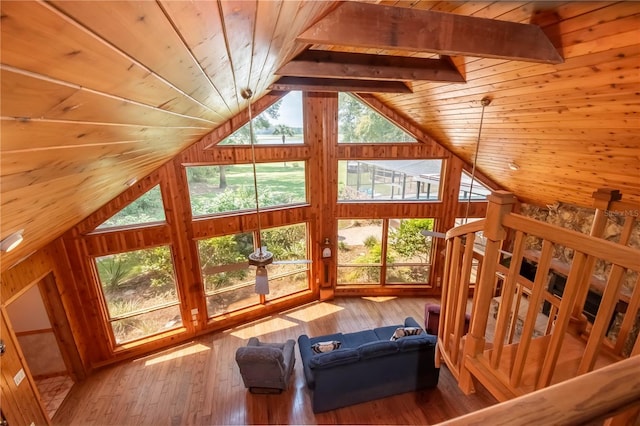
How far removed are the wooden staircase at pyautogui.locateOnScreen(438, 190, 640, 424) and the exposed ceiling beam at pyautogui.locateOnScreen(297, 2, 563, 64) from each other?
117cm

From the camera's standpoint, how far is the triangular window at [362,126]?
591 centimetres

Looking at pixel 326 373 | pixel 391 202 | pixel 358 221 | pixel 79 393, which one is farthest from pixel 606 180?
pixel 79 393

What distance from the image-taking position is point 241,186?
18.0 feet

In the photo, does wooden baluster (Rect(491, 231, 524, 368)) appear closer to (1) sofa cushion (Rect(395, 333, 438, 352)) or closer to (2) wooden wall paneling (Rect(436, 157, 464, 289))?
(1) sofa cushion (Rect(395, 333, 438, 352))

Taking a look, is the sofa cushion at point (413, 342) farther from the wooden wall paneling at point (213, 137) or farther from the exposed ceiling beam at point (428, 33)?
the wooden wall paneling at point (213, 137)

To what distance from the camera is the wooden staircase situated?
4.07 feet

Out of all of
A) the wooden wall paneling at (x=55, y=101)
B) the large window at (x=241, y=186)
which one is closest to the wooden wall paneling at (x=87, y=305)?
the large window at (x=241, y=186)

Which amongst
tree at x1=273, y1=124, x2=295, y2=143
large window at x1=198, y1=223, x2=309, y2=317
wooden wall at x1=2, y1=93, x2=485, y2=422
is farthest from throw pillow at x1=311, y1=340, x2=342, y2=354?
tree at x1=273, y1=124, x2=295, y2=143

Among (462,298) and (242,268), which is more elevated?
(462,298)

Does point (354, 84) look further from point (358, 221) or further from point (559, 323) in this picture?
point (559, 323)

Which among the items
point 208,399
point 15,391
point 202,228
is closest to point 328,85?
point 202,228

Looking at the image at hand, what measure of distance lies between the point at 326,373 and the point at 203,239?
3267 millimetres

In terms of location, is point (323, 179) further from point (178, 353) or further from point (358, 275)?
point (178, 353)

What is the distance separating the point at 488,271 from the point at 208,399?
447 cm
